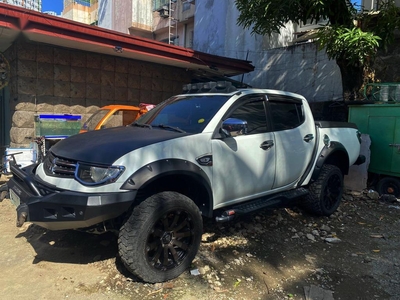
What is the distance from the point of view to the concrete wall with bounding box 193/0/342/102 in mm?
9602

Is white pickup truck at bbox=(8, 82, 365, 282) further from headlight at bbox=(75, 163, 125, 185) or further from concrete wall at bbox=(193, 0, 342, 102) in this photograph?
concrete wall at bbox=(193, 0, 342, 102)

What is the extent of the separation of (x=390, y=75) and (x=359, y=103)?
2.93 m

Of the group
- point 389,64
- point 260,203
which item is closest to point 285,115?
point 260,203

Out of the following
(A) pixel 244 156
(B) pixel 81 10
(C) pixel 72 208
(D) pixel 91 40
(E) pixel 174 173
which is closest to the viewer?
(C) pixel 72 208

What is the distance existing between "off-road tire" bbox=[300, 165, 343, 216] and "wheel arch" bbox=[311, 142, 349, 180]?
14 centimetres

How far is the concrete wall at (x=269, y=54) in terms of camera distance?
9.60 metres

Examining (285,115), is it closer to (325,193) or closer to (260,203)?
(260,203)

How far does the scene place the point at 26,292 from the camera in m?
2.88

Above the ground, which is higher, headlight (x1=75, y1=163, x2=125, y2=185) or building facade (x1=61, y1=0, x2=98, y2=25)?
building facade (x1=61, y1=0, x2=98, y2=25)

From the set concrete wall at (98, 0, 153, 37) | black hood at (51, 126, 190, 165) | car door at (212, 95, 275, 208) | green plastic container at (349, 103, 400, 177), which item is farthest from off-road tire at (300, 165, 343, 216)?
concrete wall at (98, 0, 153, 37)

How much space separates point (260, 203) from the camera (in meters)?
3.96

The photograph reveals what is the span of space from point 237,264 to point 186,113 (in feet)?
5.89

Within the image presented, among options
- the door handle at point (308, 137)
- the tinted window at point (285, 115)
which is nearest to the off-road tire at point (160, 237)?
the tinted window at point (285, 115)

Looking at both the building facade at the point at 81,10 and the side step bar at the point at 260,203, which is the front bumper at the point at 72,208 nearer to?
the side step bar at the point at 260,203
